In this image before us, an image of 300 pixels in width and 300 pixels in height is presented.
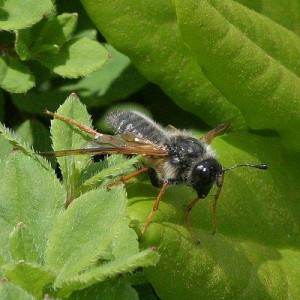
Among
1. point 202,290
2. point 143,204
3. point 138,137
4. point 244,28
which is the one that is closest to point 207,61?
point 244,28

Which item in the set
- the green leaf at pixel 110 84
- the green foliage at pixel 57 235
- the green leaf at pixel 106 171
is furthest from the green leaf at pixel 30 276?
the green leaf at pixel 110 84

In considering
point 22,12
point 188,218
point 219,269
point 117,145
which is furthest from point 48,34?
point 219,269

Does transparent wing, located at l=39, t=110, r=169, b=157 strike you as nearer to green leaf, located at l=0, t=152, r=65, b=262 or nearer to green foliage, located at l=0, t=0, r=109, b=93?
green leaf, located at l=0, t=152, r=65, b=262

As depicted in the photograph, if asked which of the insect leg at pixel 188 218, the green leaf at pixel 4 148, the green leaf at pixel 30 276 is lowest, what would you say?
the green leaf at pixel 4 148

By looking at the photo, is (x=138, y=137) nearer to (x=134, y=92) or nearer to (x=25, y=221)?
(x=25, y=221)

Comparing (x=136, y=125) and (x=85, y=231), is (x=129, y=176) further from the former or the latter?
(x=85, y=231)

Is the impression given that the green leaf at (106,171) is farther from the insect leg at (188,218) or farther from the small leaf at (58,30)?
the small leaf at (58,30)

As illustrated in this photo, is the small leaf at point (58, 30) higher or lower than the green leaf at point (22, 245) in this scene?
lower
